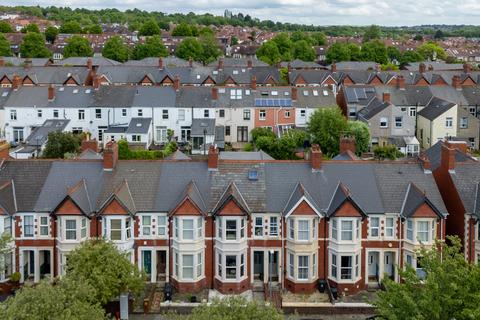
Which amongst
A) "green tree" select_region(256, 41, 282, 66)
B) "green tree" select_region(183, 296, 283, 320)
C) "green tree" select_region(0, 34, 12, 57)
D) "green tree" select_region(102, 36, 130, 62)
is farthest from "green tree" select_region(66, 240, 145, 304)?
"green tree" select_region(0, 34, 12, 57)

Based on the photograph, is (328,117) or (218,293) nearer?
(218,293)

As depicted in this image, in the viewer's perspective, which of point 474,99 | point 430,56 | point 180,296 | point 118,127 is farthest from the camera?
point 430,56

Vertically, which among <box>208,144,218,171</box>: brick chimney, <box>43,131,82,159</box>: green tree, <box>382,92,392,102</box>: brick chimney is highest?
<box>382,92,392,102</box>: brick chimney

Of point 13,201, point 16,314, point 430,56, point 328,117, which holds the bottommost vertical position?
point 16,314

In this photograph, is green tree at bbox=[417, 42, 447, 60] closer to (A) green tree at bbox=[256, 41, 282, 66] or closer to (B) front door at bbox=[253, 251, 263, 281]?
(A) green tree at bbox=[256, 41, 282, 66]

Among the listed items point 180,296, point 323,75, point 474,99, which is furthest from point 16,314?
point 323,75

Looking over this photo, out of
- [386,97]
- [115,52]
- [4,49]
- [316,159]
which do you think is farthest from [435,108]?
[4,49]

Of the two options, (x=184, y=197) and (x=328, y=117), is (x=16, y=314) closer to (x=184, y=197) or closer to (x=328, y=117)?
(x=184, y=197)

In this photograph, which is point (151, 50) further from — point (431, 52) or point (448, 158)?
point (448, 158)

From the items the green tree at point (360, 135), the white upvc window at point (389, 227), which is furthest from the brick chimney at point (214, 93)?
the white upvc window at point (389, 227)
